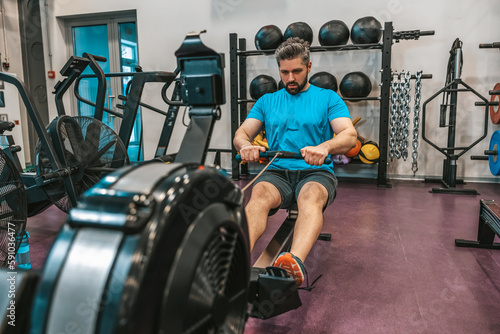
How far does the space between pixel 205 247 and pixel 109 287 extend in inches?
7.9

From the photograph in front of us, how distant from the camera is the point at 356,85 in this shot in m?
4.17

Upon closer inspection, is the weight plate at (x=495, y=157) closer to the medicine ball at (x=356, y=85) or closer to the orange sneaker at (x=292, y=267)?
the medicine ball at (x=356, y=85)

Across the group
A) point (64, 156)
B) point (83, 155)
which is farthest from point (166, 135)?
point (64, 156)

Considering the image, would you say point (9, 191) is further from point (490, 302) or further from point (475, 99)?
point (475, 99)

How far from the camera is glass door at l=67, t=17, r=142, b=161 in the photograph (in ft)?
18.9

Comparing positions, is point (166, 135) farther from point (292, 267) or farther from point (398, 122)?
point (398, 122)

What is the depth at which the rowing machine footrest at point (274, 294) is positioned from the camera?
1.34 m

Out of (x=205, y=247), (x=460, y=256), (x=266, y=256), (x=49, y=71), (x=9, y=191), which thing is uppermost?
(x=49, y=71)

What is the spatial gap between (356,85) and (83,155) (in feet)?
9.67

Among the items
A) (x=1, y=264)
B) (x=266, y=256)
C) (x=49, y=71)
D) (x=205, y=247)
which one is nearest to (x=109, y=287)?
(x=205, y=247)

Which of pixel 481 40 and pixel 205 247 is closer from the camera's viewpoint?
pixel 205 247

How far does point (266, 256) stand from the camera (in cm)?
168

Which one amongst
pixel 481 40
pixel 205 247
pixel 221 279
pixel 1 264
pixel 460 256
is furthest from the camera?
pixel 481 40

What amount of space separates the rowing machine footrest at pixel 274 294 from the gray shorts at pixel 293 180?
0.63m
